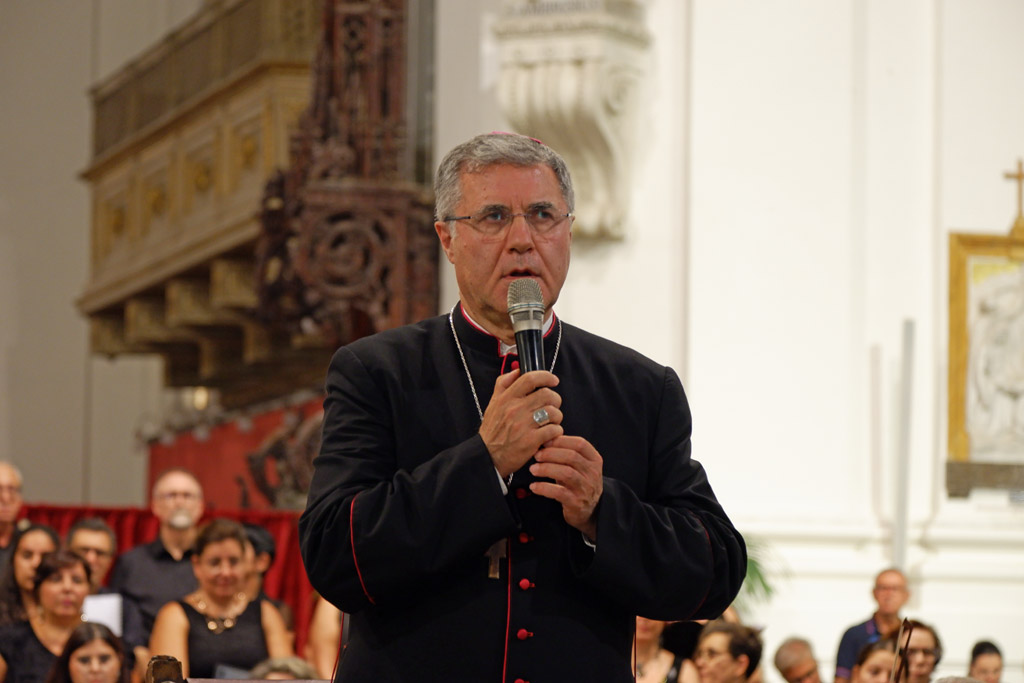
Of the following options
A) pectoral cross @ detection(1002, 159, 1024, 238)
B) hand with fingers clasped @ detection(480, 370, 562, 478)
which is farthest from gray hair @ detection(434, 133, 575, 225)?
pectoral cross @ detection(1002, 159, 1024, 238)

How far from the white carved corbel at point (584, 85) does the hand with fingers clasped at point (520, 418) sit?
5.48m

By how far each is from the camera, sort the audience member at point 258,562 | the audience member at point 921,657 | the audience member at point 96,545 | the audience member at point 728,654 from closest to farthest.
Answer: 1. the audience member at point 921,657
2. the audience member at point 728,654
3. the audience member at point 258,562
4. the audience member at point 96,545

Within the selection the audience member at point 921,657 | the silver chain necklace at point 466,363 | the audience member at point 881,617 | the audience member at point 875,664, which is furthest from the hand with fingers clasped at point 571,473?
the audience member at point 881,617

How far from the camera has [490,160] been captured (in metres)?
2.42

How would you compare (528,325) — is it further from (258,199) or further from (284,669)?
(258,199)

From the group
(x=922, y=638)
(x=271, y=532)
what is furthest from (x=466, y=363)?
(x=271, y=532)

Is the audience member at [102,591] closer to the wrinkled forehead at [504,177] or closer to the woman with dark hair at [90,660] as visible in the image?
the woman with dark hair at [90,660]

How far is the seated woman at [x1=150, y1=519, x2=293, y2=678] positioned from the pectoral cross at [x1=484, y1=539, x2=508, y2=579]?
3.96 m

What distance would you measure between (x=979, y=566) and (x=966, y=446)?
549mm

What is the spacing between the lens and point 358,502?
2.27 meters

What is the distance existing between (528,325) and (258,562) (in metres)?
4.91

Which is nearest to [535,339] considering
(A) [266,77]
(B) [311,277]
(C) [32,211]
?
(B) [311,277]

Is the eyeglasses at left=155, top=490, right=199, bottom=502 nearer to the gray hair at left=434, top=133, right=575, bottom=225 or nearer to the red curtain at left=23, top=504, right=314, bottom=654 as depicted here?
the red curtain at left=23, top=504, right=314, bottom=654

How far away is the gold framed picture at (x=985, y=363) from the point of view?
7492mm
